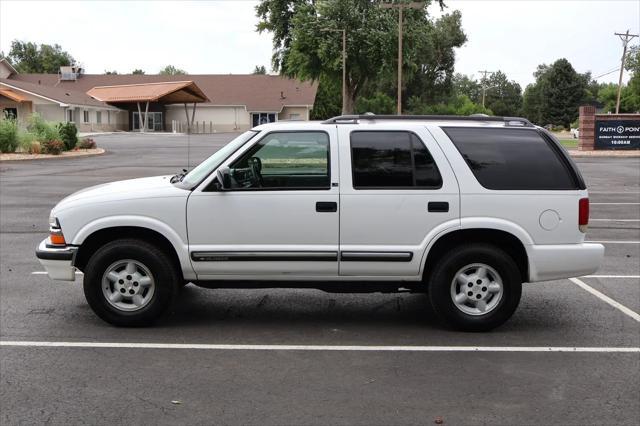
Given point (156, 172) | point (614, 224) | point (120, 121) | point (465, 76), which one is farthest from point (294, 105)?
point (465, 76)

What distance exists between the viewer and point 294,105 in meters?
74.1

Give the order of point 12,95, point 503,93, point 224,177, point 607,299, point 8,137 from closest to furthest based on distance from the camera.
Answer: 1. point 224,177
2. point 607,299
3. point 8,137
4. point 12,95
5. point 503,93

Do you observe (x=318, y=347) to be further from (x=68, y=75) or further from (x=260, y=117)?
(x=68, y=75)

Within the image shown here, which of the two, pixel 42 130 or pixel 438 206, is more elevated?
pixel 42 130

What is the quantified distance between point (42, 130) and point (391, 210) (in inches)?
1262

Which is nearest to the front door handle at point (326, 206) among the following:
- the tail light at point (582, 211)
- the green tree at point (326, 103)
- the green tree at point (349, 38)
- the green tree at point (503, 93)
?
the tail light at point (582, 211)

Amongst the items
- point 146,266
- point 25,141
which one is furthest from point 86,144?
point 146,266

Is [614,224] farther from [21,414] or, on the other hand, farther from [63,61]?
[63,61]

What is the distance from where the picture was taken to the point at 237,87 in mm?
77688

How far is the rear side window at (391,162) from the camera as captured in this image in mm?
6188

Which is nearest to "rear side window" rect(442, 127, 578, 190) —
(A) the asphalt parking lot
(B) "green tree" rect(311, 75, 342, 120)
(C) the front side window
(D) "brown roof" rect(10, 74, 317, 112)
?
(C) the front side window

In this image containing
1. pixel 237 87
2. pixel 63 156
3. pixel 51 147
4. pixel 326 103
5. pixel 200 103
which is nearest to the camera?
pixel 63 156

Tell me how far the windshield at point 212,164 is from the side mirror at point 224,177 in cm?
16

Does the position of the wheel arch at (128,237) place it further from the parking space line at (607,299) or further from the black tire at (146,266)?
the parking space line at (607,299)
